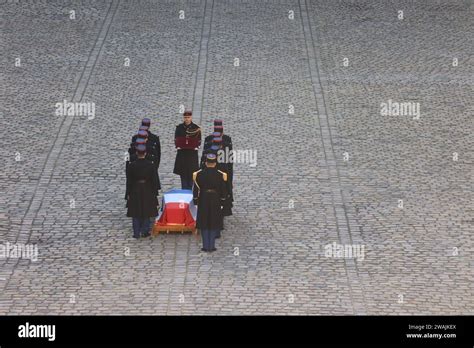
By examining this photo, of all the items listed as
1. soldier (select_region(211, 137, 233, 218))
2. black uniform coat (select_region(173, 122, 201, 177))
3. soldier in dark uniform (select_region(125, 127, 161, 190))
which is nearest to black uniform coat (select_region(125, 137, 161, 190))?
soldier in dark uniform (select_region(125, 127, 161, 190))

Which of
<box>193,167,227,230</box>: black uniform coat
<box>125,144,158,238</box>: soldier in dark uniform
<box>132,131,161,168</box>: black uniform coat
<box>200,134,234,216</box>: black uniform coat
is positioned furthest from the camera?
<box>132,131,161,168</box>: black uniform coat

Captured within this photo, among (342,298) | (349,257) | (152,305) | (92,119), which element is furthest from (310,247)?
(92,119)

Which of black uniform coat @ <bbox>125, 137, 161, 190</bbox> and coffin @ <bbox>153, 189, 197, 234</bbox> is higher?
black uniform coat @ <bbox>125, 137, 161, 190</bbox>

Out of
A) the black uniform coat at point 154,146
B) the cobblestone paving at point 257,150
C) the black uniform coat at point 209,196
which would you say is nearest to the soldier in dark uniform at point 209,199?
the black uniform coat at point 209,196

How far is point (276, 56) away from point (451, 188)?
31.0 feet

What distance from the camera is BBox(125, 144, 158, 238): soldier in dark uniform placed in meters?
17.8

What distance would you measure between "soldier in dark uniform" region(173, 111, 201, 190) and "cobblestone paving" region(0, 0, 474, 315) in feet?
2.99

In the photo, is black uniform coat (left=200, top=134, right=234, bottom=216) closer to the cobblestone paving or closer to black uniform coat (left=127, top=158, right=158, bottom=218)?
the cobblestone paving

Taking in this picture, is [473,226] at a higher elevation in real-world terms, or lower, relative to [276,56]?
lower

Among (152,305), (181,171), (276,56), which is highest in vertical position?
(276,56)

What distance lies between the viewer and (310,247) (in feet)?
58.3

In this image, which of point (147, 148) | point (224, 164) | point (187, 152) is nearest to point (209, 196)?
point (224, 164)

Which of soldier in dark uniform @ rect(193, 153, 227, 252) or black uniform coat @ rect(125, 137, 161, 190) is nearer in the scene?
soldier in dark uniform @ rect(193, 153, 227, 252)

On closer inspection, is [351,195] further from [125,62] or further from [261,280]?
[125,62]
